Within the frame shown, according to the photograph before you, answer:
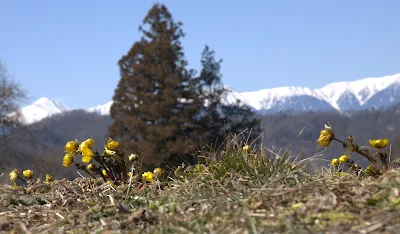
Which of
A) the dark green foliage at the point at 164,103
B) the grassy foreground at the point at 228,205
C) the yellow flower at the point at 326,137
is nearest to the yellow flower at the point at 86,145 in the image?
the grassy foreground at the point at 228,205

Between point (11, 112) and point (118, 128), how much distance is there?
7471 mm

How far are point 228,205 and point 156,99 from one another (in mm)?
29983

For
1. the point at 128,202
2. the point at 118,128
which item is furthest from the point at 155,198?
the point at 118,128

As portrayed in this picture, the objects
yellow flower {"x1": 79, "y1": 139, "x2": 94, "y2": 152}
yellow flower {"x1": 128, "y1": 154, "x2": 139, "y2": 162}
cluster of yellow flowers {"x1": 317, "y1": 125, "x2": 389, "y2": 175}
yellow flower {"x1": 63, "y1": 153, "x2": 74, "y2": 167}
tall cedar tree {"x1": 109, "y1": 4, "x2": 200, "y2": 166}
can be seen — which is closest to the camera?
cluster of yellow flowers {"x1": 317, "y1": 125, "x2": 389, "y2": 175}

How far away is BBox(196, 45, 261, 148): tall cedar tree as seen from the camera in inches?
1226

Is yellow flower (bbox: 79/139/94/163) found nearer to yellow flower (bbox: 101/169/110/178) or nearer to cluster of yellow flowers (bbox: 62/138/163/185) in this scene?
cluster of yellow flowers (bbox: 62/138/163/185)

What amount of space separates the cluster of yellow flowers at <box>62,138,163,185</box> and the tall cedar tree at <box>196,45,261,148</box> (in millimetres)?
26916

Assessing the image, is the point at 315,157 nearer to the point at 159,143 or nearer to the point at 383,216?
the point at 383,216

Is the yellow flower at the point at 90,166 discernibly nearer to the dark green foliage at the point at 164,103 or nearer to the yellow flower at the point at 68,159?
the yellow flower at the point at 68,159

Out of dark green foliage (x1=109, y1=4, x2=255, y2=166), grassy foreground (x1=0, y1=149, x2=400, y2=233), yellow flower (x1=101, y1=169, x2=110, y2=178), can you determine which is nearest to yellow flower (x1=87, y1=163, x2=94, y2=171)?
yellow flower (x1=101, y1=169, x2=110, y2=178)

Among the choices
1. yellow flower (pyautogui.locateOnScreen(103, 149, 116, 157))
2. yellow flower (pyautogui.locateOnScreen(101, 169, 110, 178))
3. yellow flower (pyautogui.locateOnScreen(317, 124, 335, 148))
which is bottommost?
yellow flower (pyautogui.locateOnScreen(101, 169, 110, 178))

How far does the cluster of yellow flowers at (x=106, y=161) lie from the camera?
128 inches

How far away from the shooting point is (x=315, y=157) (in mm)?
3143

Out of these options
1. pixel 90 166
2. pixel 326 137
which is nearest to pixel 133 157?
pixel 90 166
